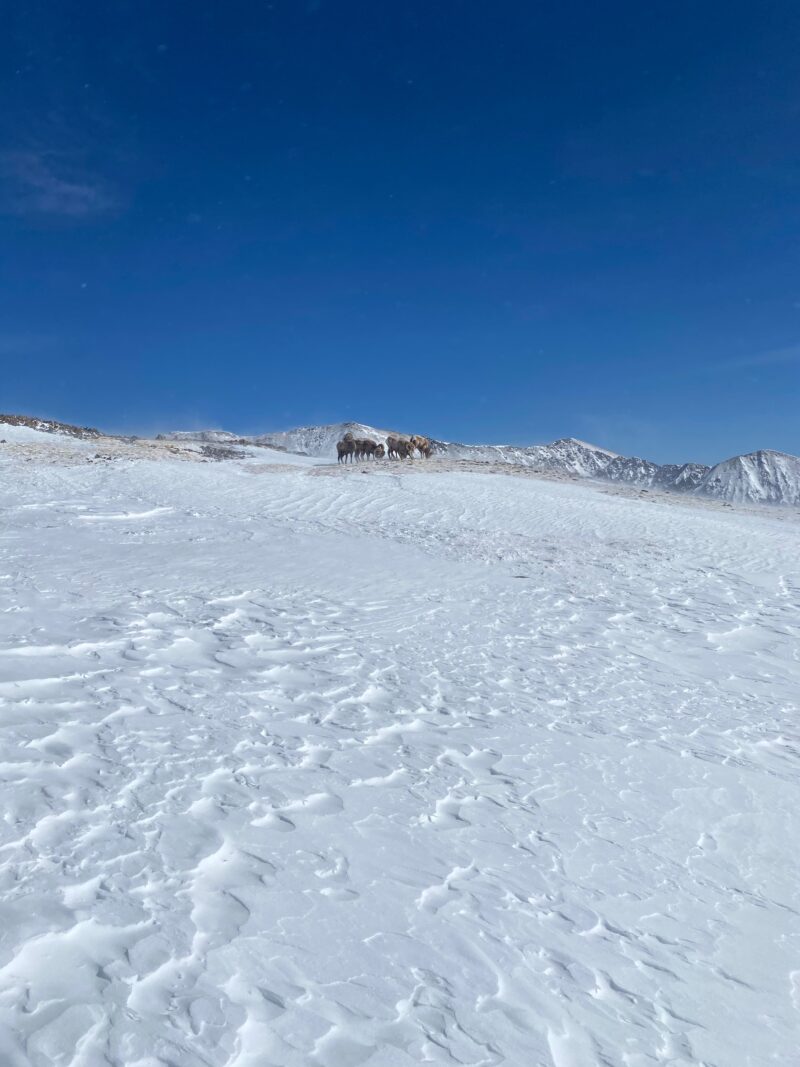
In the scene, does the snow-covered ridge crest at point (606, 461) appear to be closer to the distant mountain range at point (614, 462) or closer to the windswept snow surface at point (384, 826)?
the distant mountain range at point (614, 462)

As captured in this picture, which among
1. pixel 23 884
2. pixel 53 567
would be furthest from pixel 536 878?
pixel 53 567

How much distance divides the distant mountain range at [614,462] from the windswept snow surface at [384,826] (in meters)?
43.4

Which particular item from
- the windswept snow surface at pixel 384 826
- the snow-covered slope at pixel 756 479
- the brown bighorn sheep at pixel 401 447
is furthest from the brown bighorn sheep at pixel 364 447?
the snow-covered slope at pixel 756 479

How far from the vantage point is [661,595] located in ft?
37.6

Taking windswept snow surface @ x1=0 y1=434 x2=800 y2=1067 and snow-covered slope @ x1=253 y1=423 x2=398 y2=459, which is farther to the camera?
snow-covered slope @ x1=253 y1=423 x2=398 y2=459

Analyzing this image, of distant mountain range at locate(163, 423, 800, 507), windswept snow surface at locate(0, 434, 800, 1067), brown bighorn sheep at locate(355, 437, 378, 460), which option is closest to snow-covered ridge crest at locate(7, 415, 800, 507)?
distant mountain range at locate(163, 423, 800, 507)

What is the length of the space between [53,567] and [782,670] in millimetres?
9232

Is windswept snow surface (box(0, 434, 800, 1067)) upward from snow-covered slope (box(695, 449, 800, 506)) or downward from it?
downward

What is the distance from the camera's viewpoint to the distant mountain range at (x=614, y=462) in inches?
2510

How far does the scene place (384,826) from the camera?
4254mm

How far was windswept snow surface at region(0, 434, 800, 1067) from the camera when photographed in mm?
2834

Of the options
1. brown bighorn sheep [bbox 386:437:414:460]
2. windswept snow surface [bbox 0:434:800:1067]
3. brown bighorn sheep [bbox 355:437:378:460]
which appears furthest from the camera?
brown bighorn sheep [bbox 386:437:414:460]

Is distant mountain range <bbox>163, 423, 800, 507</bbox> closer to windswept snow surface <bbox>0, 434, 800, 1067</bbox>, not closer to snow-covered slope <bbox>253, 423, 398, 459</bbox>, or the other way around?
snow-covered slope <bbox>253, 423, 398, 459</bbox>

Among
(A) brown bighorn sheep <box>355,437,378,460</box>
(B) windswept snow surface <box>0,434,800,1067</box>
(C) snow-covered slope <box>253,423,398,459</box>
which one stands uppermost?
(C) snow-covered slope <box>253,423,398,459</box>
